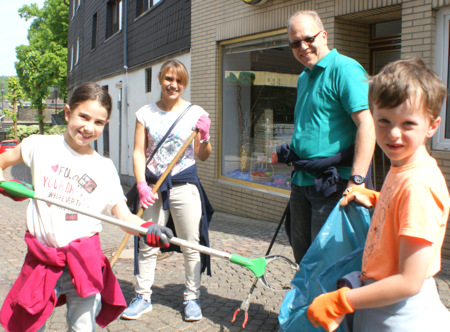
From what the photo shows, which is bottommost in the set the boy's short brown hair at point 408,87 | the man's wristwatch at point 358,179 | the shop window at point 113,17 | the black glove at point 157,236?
the black glove at point 157,236

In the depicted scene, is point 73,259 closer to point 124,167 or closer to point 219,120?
point 219,120

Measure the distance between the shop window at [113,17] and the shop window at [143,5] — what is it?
237cm

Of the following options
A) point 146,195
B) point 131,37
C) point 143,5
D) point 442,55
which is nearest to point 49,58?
point 131,37

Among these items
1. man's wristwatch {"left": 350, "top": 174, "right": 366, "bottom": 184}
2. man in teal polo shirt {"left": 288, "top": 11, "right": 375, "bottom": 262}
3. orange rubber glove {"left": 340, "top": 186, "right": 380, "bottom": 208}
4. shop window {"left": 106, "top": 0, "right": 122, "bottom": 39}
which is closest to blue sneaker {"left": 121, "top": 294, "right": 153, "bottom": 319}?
man in teal polo shirt {"left": 288, "top": 11, "right": 375, "bottom": 262}

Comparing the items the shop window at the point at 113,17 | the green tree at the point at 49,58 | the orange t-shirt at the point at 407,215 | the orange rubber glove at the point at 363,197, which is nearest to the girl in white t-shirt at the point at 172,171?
the orange rubber glove at the point at 363,197

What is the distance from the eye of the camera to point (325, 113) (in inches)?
110

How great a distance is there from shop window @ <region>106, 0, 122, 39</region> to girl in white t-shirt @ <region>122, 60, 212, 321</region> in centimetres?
1282

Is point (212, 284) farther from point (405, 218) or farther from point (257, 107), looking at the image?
point (257, 107)

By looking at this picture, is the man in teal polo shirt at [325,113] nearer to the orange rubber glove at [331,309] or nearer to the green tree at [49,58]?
the orange rubber glove at [331,309]

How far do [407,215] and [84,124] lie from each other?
164cm

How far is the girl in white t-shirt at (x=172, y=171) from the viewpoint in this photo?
3.60m

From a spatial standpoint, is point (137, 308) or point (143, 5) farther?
point (143, 5)

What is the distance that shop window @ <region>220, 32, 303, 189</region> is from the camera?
748 centimetres

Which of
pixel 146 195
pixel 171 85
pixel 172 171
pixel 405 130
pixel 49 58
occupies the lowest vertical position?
pixel 146 195
